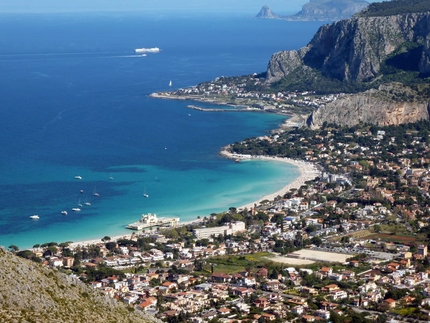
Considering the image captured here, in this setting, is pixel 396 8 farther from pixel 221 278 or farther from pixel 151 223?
pixel 221 278

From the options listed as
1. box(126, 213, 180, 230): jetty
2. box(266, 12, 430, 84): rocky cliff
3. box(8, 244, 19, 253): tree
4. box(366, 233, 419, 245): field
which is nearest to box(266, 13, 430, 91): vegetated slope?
box(266, 12, 430, 84): rocky cliff

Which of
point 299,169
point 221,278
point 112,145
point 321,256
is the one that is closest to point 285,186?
point 299,169

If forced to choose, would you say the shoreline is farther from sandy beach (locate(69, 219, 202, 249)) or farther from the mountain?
the mountain

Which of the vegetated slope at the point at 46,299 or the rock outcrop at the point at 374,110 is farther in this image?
the rock outcrop at the point at 374,110

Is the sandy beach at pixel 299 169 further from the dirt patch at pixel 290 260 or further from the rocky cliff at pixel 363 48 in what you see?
the rocky cliff at pixel 363 48

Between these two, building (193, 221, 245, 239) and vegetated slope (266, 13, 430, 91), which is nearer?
building (193, 221, 245, 239)

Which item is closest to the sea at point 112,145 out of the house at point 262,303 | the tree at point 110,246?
the tree at point 110,246
